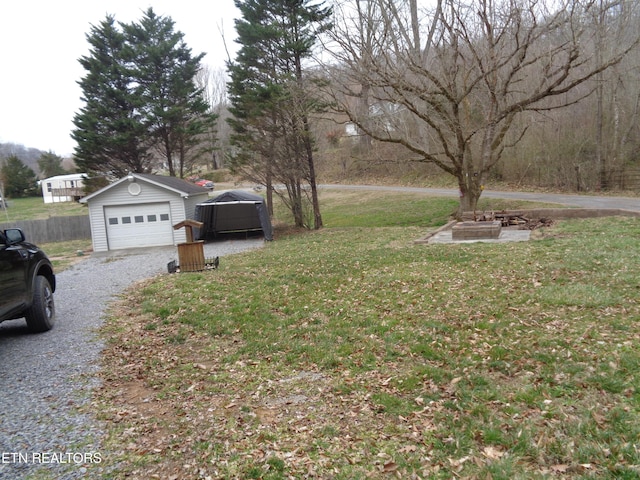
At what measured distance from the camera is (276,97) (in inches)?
682

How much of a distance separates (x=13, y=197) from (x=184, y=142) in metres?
36.2

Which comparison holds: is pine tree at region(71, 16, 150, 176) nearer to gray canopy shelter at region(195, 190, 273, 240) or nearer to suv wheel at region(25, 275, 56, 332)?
gray canopy shelter at region(195, 190, 273, 240)

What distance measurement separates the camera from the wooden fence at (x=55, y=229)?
2641cm

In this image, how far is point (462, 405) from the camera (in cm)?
375

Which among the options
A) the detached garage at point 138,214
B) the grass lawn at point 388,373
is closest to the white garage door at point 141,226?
the detached garage at point 138,214

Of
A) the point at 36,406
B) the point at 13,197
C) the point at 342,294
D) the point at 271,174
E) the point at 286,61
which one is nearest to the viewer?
the point at 36,406

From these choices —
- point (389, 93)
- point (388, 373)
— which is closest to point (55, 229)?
point (389, 93)

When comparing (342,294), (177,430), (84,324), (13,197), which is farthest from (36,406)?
(13,197)

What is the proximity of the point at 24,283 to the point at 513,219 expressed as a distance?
12559 millimetres

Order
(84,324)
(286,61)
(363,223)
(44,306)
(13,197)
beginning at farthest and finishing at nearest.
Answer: (13,197), (363,223), (286,61), (84,324), (44,306)

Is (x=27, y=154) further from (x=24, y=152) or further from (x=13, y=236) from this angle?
(x=13, y=236)

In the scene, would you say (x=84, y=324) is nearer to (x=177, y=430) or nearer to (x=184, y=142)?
(x=177, y=430)

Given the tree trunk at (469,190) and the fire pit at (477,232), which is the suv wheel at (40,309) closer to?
the fire pit at (477,232)

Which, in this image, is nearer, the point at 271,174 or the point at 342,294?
the point at 342,294
